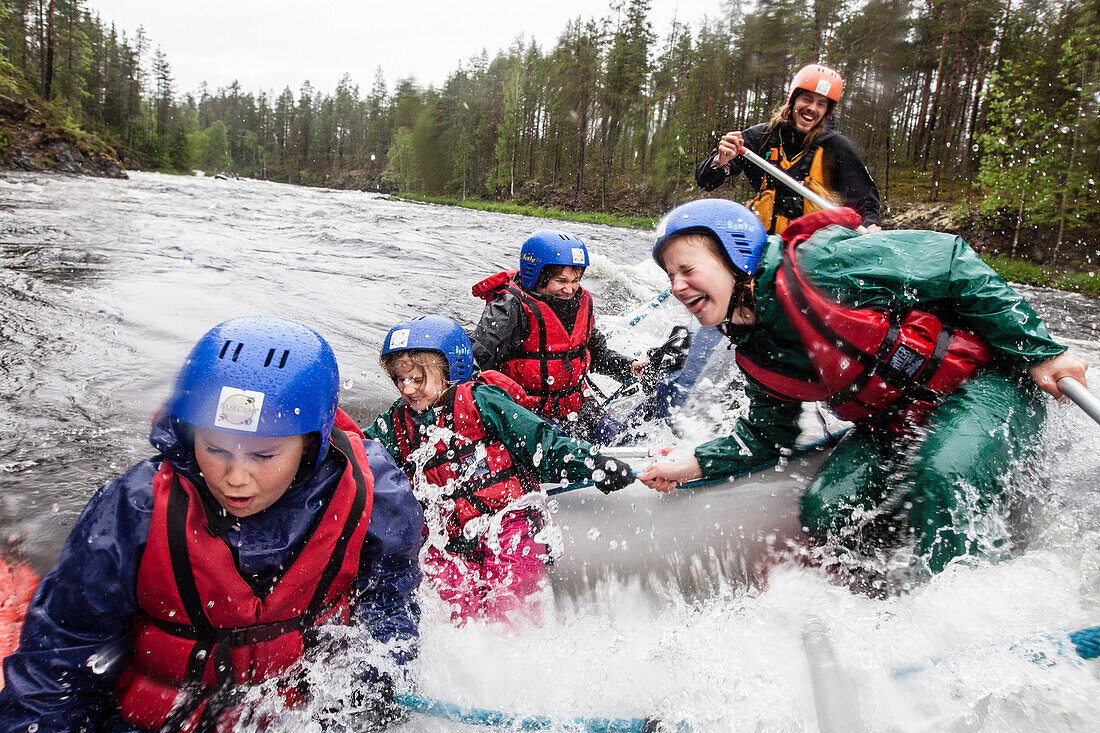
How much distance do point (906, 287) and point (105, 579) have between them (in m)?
2.74

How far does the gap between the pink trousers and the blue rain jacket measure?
2.94 feet

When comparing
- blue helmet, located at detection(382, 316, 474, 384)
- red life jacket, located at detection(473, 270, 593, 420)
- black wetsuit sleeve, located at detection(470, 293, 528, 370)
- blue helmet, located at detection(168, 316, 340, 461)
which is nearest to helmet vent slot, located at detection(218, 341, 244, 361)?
blue helmet, located at detection(168, 316, 340, 461)

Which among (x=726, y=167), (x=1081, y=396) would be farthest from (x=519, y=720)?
(x=726, y=167)

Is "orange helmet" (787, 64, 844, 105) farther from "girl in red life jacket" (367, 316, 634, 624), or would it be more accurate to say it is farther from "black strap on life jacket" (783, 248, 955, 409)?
"girl in red life jacket" (367, 316, 634, 624)

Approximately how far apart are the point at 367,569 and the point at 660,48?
51457 mm

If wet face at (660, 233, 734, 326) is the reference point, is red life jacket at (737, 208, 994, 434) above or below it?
below

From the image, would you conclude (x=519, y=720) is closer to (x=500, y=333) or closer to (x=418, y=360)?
(x=418, y=360)

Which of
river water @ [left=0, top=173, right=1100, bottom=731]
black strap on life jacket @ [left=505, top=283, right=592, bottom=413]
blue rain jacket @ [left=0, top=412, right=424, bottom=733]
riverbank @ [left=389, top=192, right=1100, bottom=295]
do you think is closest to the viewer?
blue rain jacket @ [left=0, top=412, right=424, bottom=733]

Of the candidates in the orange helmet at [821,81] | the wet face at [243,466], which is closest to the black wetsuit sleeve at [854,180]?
the orange helmet at [821,81]

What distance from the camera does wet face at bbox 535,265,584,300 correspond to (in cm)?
447

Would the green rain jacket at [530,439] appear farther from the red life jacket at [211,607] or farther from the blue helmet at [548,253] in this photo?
the blue helmet at [548,253]

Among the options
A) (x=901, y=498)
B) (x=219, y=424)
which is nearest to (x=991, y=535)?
(x=901, y=498)

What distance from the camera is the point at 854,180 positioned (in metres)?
4.32

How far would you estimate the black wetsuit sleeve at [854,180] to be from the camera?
4.29m
